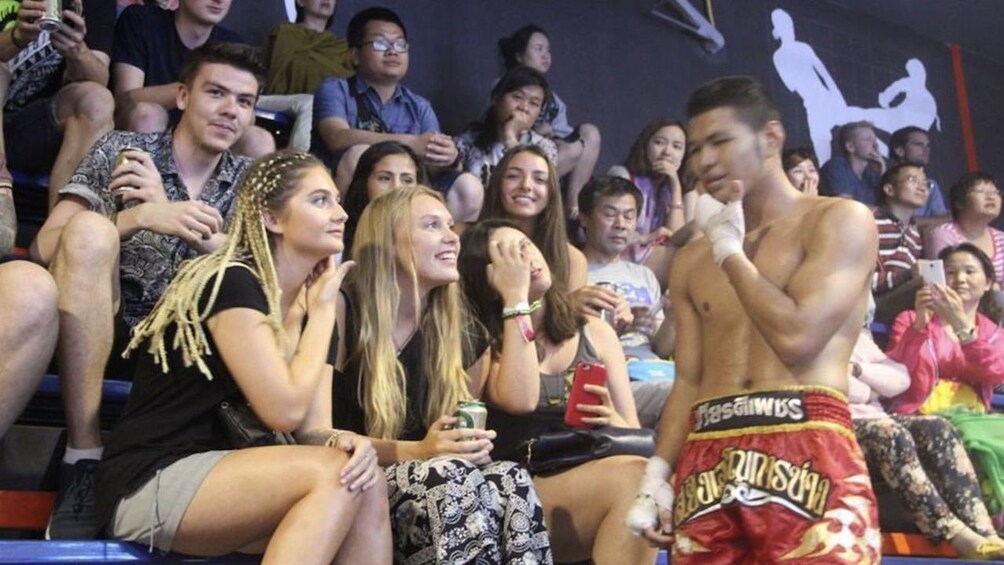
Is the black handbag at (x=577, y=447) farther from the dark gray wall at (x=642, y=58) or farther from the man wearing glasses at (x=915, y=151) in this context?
the man wearing glasses at (x=915, y=151)

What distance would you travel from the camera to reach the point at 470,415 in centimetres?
246

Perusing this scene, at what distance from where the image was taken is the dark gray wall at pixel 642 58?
18.5 feet

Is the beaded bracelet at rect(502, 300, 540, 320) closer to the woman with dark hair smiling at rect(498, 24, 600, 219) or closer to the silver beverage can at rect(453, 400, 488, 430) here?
the silver beverage can at rect(453, 400, 488, 430)

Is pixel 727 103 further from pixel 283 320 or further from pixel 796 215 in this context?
pixel 283 320

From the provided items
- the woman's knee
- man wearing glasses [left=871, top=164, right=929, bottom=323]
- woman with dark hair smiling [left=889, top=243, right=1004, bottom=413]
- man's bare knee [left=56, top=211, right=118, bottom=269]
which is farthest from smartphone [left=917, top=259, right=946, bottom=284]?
man's bare knee [left=56, top=211, right=118, bottom=269]

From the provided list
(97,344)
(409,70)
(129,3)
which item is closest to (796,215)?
(97,344)

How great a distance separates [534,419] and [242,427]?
0.80 metres

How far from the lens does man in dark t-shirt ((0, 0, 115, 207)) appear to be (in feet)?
10.2

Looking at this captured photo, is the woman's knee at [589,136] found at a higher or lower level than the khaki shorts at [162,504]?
higher

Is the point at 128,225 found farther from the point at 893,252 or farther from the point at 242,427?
the point at 893,252

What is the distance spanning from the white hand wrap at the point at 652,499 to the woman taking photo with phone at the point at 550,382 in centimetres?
26

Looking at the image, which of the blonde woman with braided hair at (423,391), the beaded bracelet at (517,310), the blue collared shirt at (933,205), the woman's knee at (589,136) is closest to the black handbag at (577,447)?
the blonde woman with braided hair at (423,391)

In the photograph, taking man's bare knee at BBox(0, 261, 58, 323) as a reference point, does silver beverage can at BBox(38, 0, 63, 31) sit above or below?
above

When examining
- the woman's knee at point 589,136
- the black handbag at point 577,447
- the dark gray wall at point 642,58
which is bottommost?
the black handbag at point 577,447
